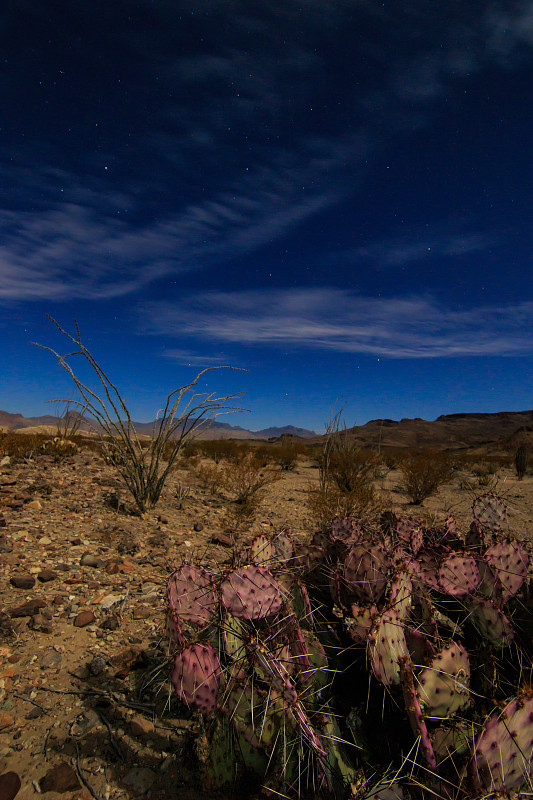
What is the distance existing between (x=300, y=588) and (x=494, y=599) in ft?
4.08

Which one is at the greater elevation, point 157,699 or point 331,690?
point 331,690

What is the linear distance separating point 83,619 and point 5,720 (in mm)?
1133

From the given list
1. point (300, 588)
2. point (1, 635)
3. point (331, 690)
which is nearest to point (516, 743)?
point (331, 690)

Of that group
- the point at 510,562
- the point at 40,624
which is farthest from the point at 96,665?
the point at 510,562

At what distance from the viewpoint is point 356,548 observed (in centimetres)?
233

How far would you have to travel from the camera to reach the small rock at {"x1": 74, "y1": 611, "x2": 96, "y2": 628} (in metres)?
3.62

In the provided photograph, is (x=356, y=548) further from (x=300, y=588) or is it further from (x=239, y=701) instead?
(x=239, y=701)

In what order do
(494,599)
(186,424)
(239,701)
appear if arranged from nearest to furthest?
(239,701)
(494,599)
(186,424)

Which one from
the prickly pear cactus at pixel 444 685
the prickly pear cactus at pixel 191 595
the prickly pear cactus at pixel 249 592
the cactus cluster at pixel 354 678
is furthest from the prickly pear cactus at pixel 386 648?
the prickly pear cactus at pixel 191 595

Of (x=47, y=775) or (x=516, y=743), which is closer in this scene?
(x=516, y=743)

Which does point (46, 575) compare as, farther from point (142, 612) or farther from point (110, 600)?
point (142, 612)

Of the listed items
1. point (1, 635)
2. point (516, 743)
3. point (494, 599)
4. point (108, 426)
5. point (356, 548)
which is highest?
point (108, 426)

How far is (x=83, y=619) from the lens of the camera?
3.67 meters

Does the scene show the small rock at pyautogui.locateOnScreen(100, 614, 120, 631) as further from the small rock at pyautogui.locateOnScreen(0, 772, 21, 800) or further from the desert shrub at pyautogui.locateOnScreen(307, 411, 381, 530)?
the desert shrub at pyautogui.locateOnScreen(307, 411, 381, 530)
